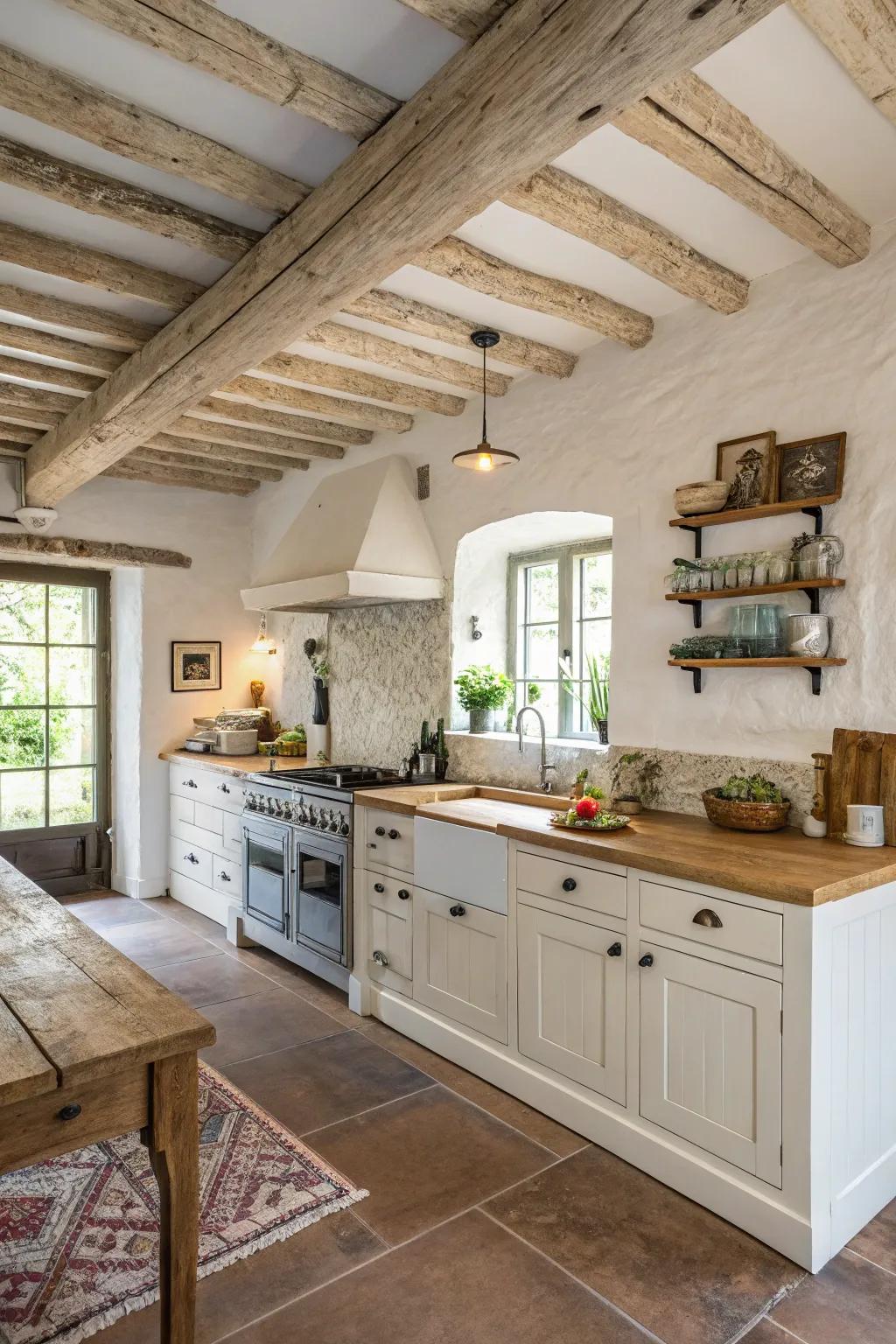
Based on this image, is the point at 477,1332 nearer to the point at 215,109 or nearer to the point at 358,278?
the point at 358,278

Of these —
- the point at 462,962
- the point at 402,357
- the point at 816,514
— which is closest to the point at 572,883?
the point at 462,962

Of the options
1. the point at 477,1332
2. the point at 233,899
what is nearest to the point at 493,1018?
the point at 477,1332

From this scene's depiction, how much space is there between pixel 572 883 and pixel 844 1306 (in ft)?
4.12

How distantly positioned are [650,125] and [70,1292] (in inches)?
127

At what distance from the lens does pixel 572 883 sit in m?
2.81

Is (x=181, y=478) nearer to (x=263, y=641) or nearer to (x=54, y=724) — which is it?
(x=263, y=641)

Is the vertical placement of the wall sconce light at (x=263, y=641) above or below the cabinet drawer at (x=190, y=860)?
above

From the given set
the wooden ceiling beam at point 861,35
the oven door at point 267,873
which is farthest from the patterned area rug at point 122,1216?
the wooden ceiling beam at point 861,35

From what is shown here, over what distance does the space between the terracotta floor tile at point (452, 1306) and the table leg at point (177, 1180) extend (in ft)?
1.32

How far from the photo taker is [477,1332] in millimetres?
1972

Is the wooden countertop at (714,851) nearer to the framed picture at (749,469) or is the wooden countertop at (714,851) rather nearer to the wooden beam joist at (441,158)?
the framed picture at (749,469)

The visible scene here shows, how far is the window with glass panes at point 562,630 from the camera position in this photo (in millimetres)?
4195

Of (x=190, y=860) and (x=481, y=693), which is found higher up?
(x=481, y=693)

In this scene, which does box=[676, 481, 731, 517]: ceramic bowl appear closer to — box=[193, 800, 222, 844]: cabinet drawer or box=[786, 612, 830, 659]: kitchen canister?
box=[786, 612, 830, 659]: kitchen canister
